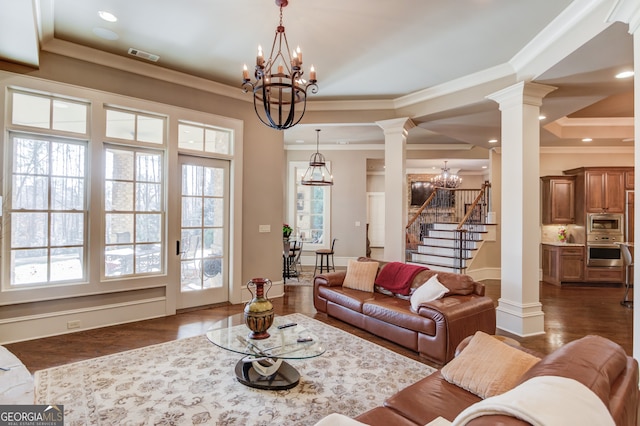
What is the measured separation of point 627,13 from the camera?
2.41 metres

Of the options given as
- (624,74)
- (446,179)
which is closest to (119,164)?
(624,74)

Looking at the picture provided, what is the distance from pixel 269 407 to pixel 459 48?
4.02 meters

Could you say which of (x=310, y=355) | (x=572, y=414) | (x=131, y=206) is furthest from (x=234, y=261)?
(x=572, y=414)

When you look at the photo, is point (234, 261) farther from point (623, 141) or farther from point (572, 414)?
point (623, 141)

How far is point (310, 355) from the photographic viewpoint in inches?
100.0

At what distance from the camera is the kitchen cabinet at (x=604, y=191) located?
6.95 metres

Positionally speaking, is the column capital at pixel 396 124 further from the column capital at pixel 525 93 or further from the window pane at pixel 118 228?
the window pane at pixel 118 228

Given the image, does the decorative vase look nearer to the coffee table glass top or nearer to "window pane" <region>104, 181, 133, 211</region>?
the coffee table glass top

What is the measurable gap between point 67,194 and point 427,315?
4250 millimetres

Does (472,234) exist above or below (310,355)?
above

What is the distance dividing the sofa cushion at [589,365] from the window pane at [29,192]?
4.71 metres

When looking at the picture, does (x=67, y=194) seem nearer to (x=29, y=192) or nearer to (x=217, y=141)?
(x=29, y=192)

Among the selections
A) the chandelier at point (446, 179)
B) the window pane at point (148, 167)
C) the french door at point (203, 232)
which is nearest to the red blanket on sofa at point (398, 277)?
the french door at point (203, 232)

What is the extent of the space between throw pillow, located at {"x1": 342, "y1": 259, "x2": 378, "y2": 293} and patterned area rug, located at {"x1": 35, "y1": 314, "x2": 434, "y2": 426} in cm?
116
